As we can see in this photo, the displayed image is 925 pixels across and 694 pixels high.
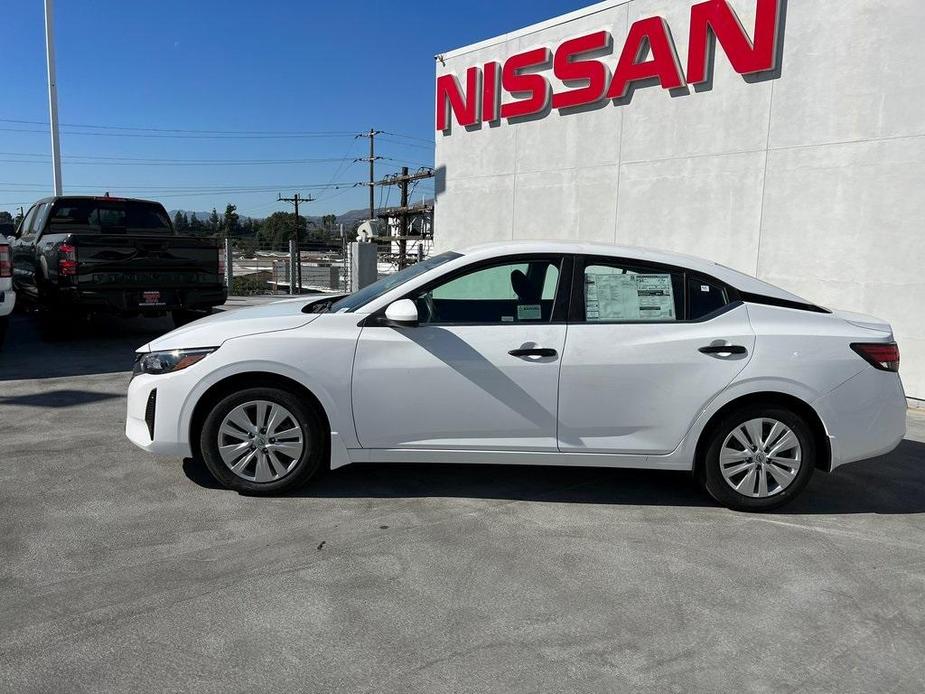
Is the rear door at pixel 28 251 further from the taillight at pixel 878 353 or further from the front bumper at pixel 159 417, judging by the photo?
the taillight at pixel 878 353

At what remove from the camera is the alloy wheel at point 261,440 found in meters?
4.18

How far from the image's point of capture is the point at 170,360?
13.9ft

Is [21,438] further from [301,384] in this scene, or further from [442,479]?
[442,479]

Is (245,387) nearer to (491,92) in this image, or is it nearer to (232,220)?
(491,92)

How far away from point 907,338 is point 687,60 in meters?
4.26

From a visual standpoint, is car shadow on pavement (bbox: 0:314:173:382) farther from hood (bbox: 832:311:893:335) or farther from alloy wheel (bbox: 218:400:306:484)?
hood (bbox: 832:311:893:335)

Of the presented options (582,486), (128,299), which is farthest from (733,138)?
(128,299)

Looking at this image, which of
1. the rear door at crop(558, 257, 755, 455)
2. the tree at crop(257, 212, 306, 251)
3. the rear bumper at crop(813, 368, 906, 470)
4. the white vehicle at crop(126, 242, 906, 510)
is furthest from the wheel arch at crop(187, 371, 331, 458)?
the tree at crop(257, 212, 306, 251)

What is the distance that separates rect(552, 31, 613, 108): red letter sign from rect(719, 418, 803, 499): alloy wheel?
7.06 metres

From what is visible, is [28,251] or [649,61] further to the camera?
[28,251]

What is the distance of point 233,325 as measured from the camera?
14.0 feet

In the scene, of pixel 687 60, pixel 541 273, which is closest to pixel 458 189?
pixel 687 60

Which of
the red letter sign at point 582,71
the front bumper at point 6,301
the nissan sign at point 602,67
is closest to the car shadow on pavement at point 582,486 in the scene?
the front bumper at point 6,301

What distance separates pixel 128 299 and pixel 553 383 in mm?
6686
